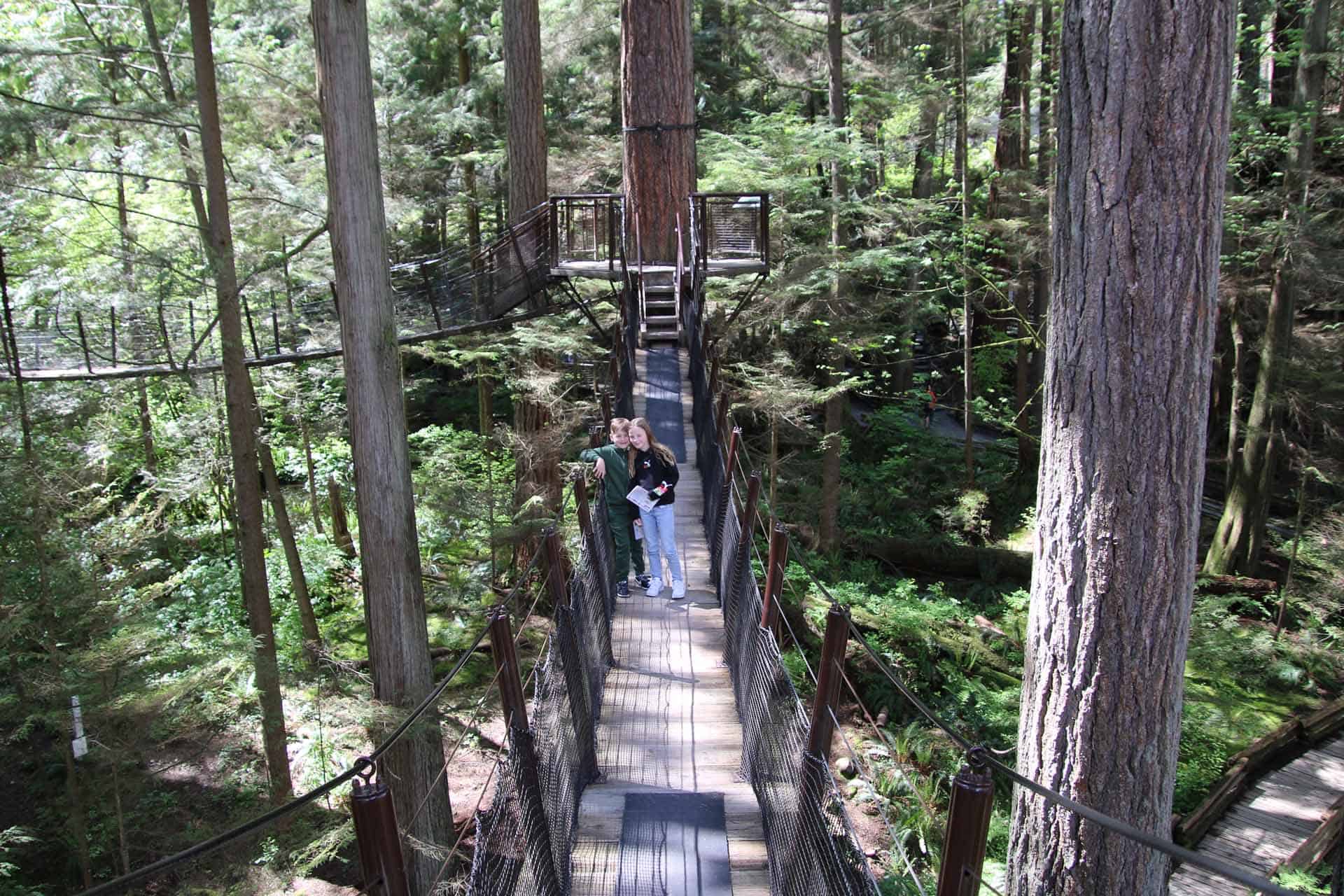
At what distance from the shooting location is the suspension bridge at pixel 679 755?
2.29 metres

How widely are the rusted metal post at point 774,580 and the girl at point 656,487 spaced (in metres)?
1.55

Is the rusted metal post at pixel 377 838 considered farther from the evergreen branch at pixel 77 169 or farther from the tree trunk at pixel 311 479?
the tree trunk at pixel 311 479

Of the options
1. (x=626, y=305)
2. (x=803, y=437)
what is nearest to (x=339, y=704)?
(x=626, y=305)

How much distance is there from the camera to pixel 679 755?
15.8ft

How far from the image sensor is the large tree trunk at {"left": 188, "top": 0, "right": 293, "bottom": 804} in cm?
736

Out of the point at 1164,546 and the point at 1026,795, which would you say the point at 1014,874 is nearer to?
the point at 1026,795

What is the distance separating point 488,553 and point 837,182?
7829 millimetres

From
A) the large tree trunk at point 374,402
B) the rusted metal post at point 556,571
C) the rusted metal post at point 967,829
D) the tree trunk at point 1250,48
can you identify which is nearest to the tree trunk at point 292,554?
the large tree trunk at point 374,402

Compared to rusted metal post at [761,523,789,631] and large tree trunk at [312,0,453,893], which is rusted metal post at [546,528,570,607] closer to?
rusted metal post at [761,523,789,631]

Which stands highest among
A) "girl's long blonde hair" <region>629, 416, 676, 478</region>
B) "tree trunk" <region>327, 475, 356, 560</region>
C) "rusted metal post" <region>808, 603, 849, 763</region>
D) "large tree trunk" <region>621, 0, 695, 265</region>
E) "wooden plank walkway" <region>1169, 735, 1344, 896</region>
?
"large tree trunk" <region>621, 0, 695, 265</region>

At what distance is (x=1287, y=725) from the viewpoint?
10156mm

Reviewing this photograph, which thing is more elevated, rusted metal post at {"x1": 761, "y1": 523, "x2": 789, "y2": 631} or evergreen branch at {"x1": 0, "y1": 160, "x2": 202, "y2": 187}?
evergreen branch at {"x1": 0, "y1": 160, "x2": 202, "y2": 187}

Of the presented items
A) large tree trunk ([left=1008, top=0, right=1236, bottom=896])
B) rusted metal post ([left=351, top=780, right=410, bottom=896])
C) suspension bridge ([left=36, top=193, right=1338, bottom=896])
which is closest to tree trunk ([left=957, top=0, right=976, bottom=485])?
suspension bridge ([left=36, top=193, right=1338, bottom=896])

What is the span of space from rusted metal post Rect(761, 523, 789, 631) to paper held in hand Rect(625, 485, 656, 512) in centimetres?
156
